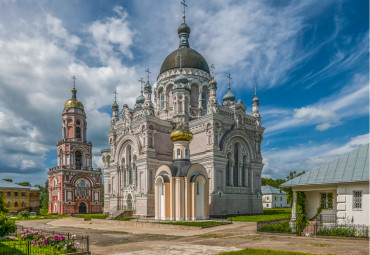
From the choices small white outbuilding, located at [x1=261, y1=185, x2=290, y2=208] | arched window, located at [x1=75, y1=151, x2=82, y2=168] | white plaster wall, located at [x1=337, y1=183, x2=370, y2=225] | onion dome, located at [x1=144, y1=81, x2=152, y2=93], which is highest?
onion dome, located at [x1=144, y1=81, x2=152, y2=93]

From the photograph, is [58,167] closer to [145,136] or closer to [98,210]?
[98,210]

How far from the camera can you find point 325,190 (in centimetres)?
1830

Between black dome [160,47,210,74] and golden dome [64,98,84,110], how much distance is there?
1896 centimetres

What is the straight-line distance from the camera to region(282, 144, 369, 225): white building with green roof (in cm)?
1606

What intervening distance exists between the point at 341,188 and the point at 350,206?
950 mm

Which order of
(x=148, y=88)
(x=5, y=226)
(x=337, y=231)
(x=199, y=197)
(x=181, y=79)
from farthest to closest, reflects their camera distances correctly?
1. (x=148, y=88)
2. (x=181, y=79)
3. (x=199, y=197)
4. (x=337, y=231)
5. (x=5, y=226)

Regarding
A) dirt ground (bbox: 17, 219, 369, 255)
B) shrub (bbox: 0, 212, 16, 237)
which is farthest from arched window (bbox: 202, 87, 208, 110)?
shrub (bbox: 0, 212, 16, 237)

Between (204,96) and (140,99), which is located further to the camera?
(140,99)

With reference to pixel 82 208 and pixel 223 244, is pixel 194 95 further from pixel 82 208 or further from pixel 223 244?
pixel 82 208

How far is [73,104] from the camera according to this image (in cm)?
5231

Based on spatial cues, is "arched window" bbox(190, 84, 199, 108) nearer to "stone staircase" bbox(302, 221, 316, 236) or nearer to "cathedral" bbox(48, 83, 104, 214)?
"cathedral" bbox(48, 83, 104, 214)

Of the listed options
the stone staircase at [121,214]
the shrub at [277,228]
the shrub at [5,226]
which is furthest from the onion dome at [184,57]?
the shrub at [5,226]

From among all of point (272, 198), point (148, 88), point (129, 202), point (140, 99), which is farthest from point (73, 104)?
point (272, 198)

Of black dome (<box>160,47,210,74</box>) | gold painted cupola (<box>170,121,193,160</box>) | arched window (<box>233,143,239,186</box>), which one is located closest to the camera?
gold painted cupola (<box>170,121,193,160</box>)
